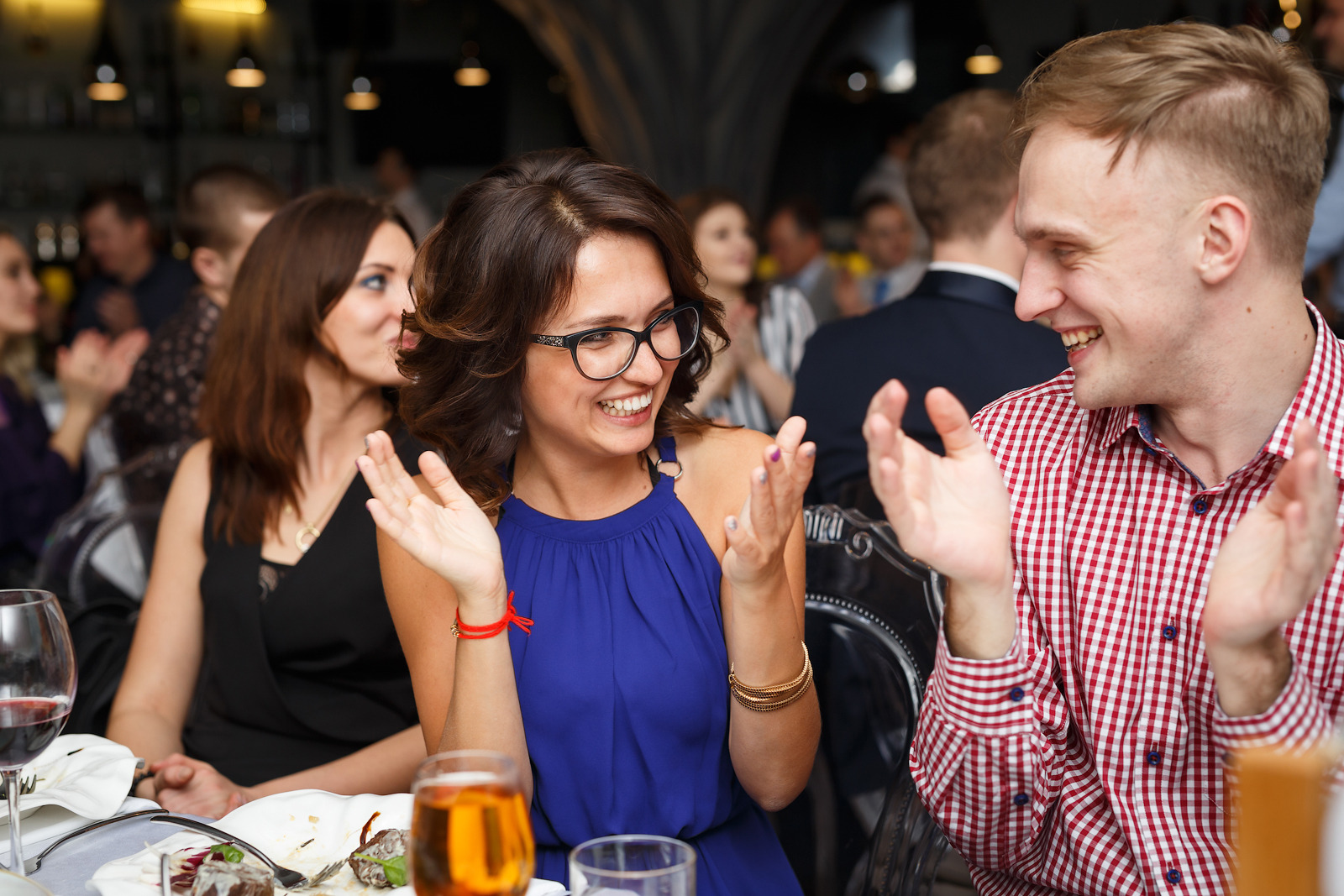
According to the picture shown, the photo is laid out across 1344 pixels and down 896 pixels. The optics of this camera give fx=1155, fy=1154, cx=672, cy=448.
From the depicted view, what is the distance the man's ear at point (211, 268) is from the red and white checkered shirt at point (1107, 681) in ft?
9.32

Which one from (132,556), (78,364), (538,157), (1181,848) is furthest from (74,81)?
(1181,848)

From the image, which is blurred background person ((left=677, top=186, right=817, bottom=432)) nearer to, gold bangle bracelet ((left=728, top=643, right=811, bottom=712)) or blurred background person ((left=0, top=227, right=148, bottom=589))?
blurred background person ((left=0, top=227, right=148, bottom=589))

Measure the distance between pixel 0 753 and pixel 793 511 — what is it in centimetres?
83

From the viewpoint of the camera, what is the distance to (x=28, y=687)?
1123 mm

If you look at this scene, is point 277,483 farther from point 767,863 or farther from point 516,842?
point 516,842

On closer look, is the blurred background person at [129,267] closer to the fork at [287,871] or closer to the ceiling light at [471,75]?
the ceiling light at [471,75]

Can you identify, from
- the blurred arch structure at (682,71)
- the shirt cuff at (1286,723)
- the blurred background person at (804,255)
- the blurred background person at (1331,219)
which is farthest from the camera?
the blurred background person at (804,255)

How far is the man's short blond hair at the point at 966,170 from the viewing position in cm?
263

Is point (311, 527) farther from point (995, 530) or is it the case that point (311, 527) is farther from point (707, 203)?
point (707, 203)

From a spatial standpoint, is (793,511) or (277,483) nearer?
(793,511)

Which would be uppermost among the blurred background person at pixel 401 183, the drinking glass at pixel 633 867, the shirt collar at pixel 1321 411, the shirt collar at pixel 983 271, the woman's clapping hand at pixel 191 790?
the blurred background person at pixel 401 183

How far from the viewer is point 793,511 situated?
51.2 inches

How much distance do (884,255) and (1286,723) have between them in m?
5.59

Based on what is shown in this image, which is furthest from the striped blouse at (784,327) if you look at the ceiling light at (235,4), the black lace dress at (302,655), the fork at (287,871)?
the ceiling light at (235,4)
